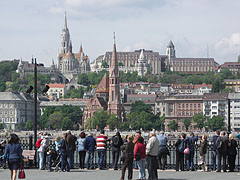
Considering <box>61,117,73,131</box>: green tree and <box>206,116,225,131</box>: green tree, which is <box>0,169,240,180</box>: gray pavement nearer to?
<box>206,116,225,131</box>: green tree

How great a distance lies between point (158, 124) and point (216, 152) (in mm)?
119272

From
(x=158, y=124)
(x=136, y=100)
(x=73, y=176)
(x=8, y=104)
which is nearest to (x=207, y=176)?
(x=73, y=176)

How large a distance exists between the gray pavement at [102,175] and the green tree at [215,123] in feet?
369

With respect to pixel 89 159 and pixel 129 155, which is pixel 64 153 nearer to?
pixel 89 159

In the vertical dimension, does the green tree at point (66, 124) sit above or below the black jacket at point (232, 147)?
below

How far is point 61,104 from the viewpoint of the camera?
586 ft

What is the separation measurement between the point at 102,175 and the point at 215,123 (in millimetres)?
115306

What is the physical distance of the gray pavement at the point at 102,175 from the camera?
27.5m

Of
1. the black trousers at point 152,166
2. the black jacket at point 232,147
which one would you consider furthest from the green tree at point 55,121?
the black trousers at point 152,166

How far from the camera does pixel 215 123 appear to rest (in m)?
143

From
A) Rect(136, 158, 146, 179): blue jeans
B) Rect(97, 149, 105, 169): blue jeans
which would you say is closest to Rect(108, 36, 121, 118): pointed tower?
Rect(97, 149, 105, 169): blue jeans

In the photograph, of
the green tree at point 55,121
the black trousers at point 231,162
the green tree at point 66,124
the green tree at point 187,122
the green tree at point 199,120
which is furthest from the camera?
the green tree at point 55,121

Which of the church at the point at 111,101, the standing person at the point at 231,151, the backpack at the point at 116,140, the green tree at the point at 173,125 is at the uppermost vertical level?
the church at the point at 111,101

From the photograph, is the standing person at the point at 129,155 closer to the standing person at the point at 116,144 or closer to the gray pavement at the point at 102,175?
the gray pavement at the point at 102,175
